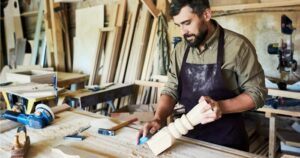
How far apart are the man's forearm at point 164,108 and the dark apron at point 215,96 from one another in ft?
0.34

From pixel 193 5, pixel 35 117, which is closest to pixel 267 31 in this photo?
pixel 193 5

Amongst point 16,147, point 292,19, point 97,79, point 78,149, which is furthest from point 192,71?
point 97,79

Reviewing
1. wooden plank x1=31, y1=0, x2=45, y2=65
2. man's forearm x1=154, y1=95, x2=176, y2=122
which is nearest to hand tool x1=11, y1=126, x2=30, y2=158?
man's forearm x1=154, y1=95, x2=176, y2=122

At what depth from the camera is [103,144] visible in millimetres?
1117

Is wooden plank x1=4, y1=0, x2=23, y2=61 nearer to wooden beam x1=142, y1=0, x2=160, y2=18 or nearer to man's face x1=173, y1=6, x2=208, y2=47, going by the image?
wooden beam x1=142, y1=0, x2=160, y2=18

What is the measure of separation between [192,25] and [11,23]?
4.56 metres

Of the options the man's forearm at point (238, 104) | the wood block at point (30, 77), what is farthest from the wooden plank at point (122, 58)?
the man's forearm at point (238, 104)

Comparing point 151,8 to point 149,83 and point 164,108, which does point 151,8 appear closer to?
point 149,83

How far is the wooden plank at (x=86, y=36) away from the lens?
11.8 feet

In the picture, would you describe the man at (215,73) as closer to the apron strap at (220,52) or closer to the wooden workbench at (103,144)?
the apron strap at (220,52)

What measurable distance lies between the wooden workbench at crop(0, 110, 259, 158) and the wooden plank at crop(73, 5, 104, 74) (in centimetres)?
231

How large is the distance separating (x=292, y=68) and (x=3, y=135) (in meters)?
2.20

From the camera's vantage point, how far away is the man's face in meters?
1.32

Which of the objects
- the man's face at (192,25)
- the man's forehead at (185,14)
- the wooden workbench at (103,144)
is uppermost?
the man's forehead at (185,14)
